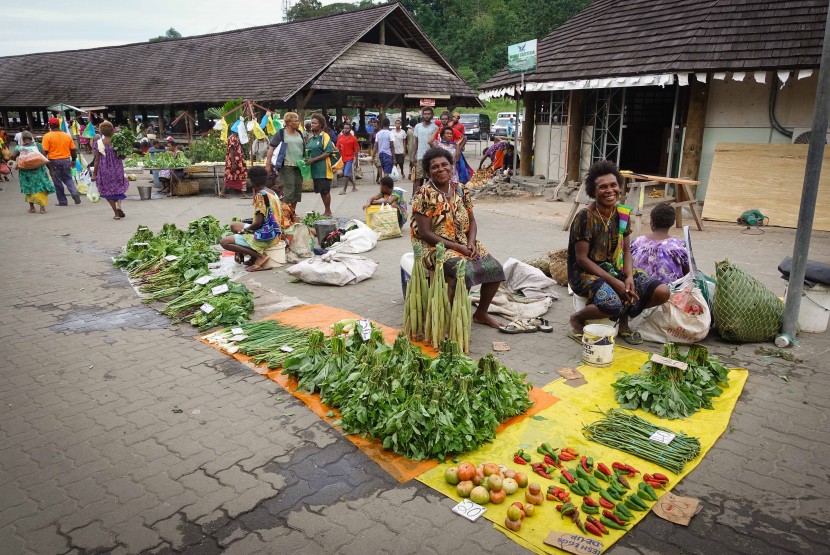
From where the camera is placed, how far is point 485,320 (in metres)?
5.55

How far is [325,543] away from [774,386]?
3.41 meters

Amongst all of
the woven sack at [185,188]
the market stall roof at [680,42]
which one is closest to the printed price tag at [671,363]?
the market stall roof at [680,42]

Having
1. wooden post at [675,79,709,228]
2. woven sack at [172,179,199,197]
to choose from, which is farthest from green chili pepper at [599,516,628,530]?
woven sack at [172,179,199,197]

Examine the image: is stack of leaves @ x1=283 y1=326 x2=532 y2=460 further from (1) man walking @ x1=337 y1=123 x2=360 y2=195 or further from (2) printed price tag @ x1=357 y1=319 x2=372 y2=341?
(1) man walking @ x1=337 y1=123 x2=360 y2=195

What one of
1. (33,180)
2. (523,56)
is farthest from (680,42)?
(33,180)

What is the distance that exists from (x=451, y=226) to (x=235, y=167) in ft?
35.3

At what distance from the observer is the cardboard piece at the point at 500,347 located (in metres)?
4.96

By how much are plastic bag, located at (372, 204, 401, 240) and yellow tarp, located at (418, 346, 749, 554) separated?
551 cm

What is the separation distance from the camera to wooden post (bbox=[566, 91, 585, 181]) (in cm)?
1359

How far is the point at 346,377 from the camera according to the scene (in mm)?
4008

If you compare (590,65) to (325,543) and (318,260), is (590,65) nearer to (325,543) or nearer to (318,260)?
(318,260)

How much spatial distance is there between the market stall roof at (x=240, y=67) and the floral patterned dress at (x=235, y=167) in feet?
12.3

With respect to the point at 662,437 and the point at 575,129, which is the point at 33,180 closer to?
the point at 575,129

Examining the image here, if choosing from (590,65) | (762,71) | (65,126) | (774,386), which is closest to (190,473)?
(774,386)
